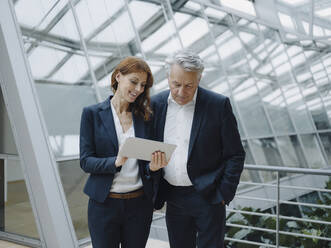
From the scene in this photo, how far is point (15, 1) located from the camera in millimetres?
4031

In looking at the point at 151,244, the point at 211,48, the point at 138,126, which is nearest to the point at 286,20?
the point at 211,48

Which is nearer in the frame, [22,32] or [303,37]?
[22,32]

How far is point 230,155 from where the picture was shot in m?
1.75

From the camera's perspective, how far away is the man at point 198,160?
5.63ft

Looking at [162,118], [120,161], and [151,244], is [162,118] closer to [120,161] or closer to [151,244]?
[120,161]

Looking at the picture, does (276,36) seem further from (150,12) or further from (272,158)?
(150,12)

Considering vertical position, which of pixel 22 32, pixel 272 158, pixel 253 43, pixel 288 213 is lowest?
pixel 288 213

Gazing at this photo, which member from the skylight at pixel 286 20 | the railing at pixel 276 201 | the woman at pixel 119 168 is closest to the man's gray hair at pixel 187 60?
the woman at pixel 119 168

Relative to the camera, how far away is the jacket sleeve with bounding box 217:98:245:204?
172cm

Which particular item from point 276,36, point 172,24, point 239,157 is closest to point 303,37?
point 276,36

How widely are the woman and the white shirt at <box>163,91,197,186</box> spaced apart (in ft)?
0.41

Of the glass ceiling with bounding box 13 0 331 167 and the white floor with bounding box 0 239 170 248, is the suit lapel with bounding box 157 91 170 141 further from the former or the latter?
the glass ceiling with bounding box 13 0 331 167

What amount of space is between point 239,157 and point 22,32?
3.37 metres

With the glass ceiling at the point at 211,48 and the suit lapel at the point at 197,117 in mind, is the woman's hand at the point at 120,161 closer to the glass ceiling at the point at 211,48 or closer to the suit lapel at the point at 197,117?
the suit lapel at the point at 197,117
